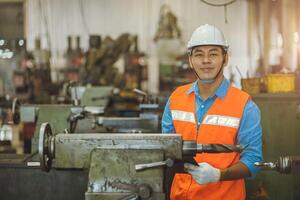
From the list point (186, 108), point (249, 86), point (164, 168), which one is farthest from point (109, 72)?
point (164, 168)

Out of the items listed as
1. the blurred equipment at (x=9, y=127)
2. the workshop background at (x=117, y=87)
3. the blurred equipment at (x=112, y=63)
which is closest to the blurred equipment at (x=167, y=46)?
the workshop background at (x=117, y=87)

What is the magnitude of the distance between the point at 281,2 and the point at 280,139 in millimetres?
2351

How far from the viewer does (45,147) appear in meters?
1.29

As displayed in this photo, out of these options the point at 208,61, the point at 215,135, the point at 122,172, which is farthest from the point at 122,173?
the point at 208,61

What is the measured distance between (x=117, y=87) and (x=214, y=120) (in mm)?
4204

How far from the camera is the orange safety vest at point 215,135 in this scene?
1.58m

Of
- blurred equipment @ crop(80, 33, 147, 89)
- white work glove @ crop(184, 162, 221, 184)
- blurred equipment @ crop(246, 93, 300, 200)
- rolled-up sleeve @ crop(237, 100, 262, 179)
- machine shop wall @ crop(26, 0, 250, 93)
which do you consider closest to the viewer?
white work glove @ crop(184, 162, 221, 184)

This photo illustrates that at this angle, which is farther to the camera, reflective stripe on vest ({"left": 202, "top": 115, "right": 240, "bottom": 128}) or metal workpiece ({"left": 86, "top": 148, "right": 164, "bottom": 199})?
reflective stripe on vest ({"left": 202, "top": 115, "right": 240, "bottom": 128})

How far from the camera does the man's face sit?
1.61 meters

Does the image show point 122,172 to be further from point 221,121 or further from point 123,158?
point 221,121

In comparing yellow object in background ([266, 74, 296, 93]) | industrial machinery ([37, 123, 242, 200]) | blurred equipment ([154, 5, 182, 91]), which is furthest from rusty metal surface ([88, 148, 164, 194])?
blurred equipment ([154, 5, 182, 91])

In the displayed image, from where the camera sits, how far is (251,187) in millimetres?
2668

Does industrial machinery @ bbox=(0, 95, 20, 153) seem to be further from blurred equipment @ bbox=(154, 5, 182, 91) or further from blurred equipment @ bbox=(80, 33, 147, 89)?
blurred equipment @ bbox=(154, 5, 182, 91)

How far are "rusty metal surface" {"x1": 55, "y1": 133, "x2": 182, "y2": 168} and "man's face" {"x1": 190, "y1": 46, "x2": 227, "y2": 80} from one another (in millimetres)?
422
